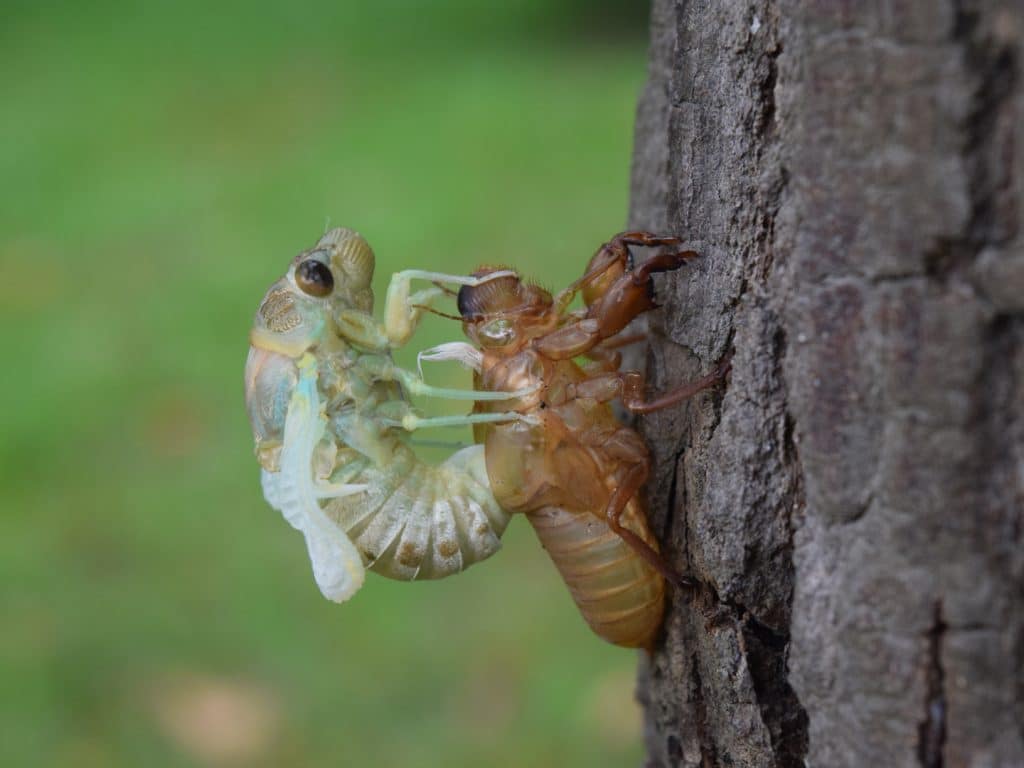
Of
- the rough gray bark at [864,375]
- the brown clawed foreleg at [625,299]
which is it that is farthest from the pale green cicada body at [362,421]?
the rough gray bark at [864,375]

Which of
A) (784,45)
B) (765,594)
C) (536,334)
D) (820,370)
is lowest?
(765,594)

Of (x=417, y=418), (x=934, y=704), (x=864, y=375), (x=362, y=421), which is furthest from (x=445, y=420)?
(x=934, y=704)

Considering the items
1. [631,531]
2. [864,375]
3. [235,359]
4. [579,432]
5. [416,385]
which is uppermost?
[864,375]

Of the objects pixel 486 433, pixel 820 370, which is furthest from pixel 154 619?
pixel 820 370

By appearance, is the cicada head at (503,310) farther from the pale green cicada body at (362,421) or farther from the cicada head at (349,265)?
the cicada head at (349,265)

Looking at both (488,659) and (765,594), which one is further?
(488,659)

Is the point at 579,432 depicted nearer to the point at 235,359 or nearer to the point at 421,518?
the point at 421,518

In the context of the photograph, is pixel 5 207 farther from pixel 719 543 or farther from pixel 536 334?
pixel 719 543
